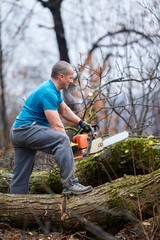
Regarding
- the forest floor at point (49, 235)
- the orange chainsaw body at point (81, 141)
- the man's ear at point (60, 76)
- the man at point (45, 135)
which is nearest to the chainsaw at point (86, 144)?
the orange chainsaw body at point (81, 141)

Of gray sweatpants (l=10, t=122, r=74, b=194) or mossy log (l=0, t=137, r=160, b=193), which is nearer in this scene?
gray sweatpants (l=10, t=122, r=74, b=194)

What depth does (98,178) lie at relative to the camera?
3.85 meters

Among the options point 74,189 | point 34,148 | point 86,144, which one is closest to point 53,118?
point 34,148

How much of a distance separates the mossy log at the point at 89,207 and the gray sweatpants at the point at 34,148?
0.32 metres

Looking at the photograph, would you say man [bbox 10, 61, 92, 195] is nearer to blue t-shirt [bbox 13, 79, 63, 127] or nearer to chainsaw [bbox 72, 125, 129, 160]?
blue t-shirt [bbox 13, 79, 63, 127]

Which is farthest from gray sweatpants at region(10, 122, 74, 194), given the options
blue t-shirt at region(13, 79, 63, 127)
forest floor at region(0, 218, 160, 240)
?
forest floor at region(0, 218, 160, 240)

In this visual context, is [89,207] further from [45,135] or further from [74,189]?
[45,135]

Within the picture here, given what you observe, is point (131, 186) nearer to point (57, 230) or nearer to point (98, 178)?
point (57, 230)

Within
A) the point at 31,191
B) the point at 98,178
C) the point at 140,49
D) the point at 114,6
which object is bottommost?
the point at 31,191

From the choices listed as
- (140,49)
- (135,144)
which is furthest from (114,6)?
(135,144)

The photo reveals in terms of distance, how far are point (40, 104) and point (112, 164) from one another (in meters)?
1.35

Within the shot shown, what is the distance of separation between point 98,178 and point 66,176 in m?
1.01

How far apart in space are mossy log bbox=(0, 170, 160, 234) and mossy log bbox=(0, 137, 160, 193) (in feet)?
1.35

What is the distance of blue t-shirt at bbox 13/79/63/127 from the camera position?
10.2ft
